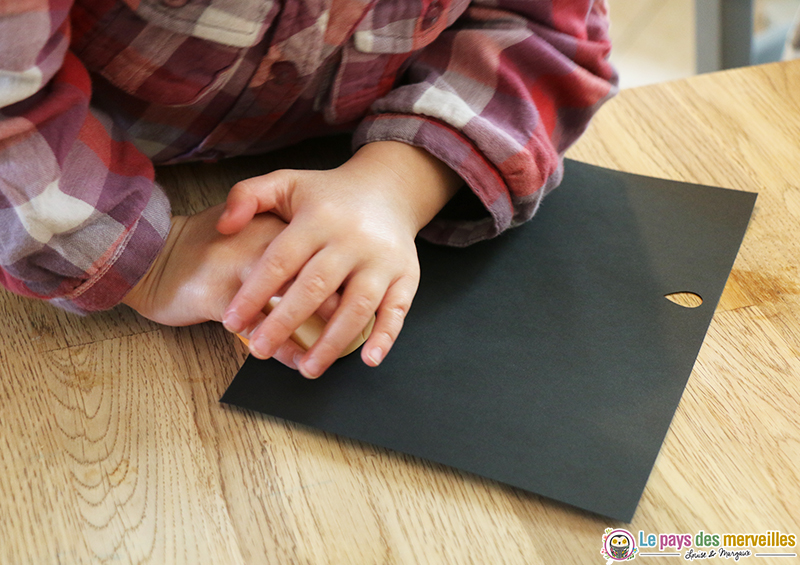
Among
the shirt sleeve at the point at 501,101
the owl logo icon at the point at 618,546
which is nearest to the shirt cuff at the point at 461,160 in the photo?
the shirt sleeve at the point at 501,101

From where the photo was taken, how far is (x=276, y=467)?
369 millimetres

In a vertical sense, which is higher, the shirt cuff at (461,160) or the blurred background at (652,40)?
the shirt cuff at (461,160)

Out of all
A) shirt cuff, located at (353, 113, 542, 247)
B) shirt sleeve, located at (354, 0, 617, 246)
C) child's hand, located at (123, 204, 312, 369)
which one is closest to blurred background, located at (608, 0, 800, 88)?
shirt sleeve, located at (354, 0, 617, 246)

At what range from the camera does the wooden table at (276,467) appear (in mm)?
337

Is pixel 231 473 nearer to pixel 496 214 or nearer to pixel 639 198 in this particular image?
pixel 496 214

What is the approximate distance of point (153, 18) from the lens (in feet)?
1.33

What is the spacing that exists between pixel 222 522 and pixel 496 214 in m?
0.25

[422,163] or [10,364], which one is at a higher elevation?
[422,163]

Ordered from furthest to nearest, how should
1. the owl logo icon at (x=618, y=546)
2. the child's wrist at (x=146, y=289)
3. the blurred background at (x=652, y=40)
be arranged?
the blurred background at (x=652, y=40), the child's wrist at (x=146, y=289), the owl logo icon at (x=618, y=546)

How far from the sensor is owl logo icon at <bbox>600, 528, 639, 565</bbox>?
12.8 inches

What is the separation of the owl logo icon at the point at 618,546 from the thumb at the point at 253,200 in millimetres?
258

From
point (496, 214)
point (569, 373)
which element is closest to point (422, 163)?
point (496, 214)

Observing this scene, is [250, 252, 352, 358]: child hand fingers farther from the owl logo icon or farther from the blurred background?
the blurred background

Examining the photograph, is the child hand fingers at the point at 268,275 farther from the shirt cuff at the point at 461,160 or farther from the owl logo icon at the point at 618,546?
the owl logo icon at the point at 618,546
